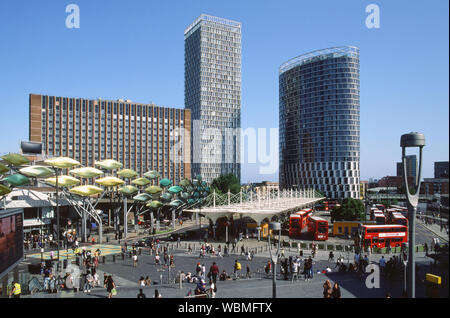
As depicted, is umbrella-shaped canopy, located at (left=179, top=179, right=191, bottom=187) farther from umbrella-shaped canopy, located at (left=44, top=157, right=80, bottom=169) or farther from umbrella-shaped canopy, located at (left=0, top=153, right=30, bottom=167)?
umbrella-shaped canopy, located at (left=0, top=153, right=30, bottom=167)

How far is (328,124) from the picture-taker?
129 m

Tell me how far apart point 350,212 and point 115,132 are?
3342 inches

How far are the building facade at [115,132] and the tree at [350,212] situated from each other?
7791cm

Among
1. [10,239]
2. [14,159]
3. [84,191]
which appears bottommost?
[10,239]

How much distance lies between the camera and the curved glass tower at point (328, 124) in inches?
4985

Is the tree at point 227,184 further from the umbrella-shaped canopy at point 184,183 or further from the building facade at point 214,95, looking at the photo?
the building facade at point 214,95

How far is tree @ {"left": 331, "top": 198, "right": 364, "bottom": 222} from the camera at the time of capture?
6281 centimetres

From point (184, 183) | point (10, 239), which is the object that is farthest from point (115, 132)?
point (10, 239)

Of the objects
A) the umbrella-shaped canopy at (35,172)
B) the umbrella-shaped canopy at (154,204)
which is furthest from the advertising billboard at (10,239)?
the umbrella-shaped canopy at (154,204)

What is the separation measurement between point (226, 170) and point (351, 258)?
382ft

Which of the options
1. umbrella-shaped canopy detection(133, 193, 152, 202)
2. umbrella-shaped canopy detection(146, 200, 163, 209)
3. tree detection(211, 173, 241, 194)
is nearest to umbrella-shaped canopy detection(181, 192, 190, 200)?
umbrella-shaped canopy detection(146, 200, 163, 209)

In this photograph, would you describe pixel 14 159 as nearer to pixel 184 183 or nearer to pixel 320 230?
pixel 184 183

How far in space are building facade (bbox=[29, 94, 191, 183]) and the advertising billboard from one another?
94.6m
